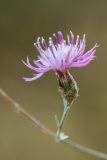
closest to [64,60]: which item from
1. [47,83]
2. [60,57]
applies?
[60,57]

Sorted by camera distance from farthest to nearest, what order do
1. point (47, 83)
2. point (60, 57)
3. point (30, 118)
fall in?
point (47, 83) < point (60, 57) < point (30, 118)

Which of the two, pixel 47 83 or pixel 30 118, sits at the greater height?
pixel 30 118

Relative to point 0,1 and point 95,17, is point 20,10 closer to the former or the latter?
point 0,1

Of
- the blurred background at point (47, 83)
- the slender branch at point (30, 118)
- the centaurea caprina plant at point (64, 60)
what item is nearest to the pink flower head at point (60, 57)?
the centaurea caprina plant at point (64, 60)

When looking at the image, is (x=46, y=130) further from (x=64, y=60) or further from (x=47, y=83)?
(x=47, y=83)

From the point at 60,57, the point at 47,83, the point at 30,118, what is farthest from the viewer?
the point at 47,83

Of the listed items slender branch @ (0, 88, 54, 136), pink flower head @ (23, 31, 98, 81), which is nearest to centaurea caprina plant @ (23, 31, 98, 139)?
pink flower head @ (23, 31, 98, 81)

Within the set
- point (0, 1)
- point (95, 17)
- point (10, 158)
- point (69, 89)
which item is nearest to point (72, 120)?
point (10, 158)

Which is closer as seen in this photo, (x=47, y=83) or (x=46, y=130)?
(x=46, y=130)
